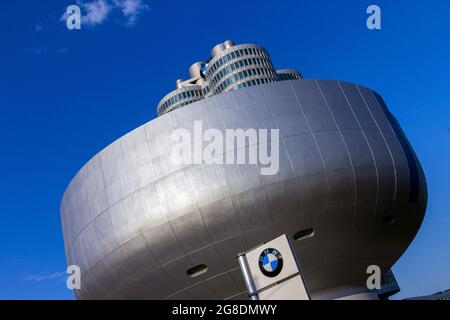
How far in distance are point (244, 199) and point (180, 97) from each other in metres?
63.9

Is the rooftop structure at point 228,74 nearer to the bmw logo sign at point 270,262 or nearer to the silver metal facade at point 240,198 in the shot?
the silver metal facade at point 240,198

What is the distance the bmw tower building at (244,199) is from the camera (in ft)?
53.1

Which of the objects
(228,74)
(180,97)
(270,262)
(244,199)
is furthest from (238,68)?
(270,262)

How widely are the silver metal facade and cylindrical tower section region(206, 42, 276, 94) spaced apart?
56.0 m

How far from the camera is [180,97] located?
78062 millimetres

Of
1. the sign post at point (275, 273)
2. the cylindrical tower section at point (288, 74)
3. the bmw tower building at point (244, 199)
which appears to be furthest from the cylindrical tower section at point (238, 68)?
the sign post at point (275, 273)

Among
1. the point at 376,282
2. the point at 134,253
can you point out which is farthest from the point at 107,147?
the point at 376,282

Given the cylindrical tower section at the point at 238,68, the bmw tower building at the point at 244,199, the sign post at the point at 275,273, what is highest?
the cylindrical tower section at the point at 238,68

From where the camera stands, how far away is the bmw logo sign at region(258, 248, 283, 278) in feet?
29.3

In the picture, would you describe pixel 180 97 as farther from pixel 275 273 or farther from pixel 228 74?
pixel 275 273

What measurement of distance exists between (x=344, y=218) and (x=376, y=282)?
413 centimetres

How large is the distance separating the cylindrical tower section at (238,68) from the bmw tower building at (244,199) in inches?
2197

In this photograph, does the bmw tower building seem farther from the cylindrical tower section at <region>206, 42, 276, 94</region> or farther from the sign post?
the cylindrical tower section at <region>206, 42, 276, 94</region>
